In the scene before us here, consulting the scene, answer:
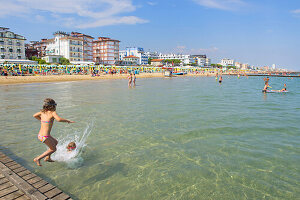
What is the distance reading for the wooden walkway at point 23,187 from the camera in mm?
3486

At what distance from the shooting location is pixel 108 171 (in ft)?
17.6

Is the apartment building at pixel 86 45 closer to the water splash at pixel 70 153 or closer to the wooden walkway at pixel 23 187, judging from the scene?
the water splash at pixel 70 153

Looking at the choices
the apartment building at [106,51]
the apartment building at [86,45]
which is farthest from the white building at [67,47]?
the apartment building at [106,51]

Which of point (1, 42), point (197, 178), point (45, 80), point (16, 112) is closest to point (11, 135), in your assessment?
point (16, 112)

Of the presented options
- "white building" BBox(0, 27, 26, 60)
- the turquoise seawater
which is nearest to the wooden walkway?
the turquoise seawater

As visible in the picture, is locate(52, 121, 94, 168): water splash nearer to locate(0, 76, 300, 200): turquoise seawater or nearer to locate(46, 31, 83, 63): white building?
locate(0, 76, 300, 200): turquoise seawater

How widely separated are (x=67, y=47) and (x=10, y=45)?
19.3 metres

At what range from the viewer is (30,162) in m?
5.68

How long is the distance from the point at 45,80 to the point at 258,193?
129ft

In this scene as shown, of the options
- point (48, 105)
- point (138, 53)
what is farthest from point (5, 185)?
point (138, 53)

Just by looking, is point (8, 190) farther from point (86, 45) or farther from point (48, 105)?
point (86, 45)

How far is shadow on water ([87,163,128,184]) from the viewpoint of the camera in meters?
4.97

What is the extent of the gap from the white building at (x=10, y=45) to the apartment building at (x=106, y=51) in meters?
35.5

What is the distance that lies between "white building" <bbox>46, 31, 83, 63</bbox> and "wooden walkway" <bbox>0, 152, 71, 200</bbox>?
3238 inches
